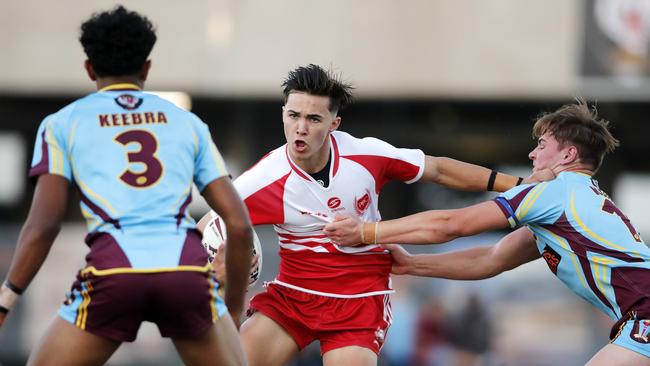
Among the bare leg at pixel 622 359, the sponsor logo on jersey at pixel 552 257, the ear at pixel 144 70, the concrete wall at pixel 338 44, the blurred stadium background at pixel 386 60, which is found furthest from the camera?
the concrete wall at pixel 338 44

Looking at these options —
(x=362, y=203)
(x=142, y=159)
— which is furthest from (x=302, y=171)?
(x=142, y=159)

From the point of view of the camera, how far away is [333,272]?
22.9ft

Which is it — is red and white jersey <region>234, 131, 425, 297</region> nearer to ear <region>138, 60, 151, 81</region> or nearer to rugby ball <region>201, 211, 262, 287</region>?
rugby ball <region>201, 211, 262, 287</region>

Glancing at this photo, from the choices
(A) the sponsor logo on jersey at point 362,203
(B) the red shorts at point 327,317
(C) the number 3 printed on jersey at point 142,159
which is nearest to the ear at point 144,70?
(C) the number 3 printed on jersey at point 142,159

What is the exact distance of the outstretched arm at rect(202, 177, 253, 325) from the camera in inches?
209

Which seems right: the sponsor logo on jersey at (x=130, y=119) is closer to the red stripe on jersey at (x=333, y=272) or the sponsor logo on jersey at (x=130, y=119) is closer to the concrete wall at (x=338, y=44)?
the red stripe on jersey at (x=333, y=272)

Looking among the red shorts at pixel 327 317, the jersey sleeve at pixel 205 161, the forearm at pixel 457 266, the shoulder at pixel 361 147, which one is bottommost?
the red shorts at pixel 327 317

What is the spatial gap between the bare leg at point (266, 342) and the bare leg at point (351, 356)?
29cm

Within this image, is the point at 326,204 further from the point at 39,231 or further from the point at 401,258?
the point at 39,231

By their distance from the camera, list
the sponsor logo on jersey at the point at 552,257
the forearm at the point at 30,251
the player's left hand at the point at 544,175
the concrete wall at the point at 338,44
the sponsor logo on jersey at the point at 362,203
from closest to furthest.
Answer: the forearm at the point at 30,251 → the sponsor logo on jersey at the point at 552,257 → the player's left hand at the point at 544,175 → the sponsor logo on jersey at the point at 362,203 → the concrete wall at the point at 338,44

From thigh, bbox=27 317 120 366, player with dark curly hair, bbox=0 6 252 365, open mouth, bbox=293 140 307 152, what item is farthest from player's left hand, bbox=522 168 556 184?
thigh, bbox=27 317 120 366

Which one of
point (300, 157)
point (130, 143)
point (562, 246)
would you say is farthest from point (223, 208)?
point (562, 246)

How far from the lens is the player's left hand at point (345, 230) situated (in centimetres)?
666

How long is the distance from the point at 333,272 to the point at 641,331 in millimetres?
1917
